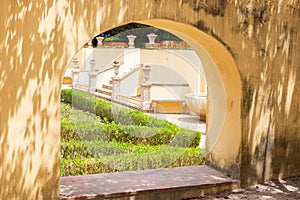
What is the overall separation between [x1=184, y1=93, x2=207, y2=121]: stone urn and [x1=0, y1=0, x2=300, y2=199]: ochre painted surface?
713cm

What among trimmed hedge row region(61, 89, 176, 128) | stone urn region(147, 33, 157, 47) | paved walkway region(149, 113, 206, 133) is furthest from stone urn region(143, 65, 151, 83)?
stone urn region(147, 33, 157, 47)

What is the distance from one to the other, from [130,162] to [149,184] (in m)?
1.40

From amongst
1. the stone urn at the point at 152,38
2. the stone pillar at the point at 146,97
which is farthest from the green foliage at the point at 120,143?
the stone urn at the point at 152,38

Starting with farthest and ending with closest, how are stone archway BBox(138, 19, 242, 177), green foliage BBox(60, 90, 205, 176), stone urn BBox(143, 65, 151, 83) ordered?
stone urn BBox(143, 65, 151, 83)
green foliage BBox(60, 90, 205, 176)
stone archway BBox(138, 19, 242, 177)

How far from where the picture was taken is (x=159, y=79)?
15539mm

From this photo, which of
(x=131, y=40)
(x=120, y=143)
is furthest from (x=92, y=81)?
(x=120, y=143)

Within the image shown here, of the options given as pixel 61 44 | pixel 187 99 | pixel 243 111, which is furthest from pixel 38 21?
pixel 187 99

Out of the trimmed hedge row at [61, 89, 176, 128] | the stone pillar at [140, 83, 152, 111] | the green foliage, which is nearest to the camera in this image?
the green foliage

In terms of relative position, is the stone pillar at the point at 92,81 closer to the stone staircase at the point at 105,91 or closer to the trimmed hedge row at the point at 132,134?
the stone staircase at the point at 105,91

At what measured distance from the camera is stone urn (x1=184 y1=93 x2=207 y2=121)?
13359 mm

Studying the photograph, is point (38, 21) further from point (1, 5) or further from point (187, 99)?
point (187, 99)

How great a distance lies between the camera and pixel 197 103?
13602 mm

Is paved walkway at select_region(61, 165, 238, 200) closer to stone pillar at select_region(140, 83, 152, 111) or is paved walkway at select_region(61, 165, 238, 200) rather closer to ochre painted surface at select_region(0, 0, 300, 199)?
ochre painted surface at select_region(0, 0, 300, 199)

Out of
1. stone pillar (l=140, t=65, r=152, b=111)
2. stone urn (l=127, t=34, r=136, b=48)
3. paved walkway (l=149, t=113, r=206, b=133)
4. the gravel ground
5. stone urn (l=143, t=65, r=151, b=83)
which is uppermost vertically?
stone urn (l=127, t=34, r=136, b=48)
